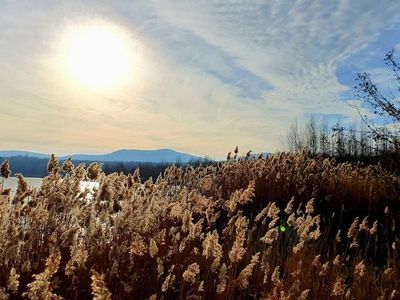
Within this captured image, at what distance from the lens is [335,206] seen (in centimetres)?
906

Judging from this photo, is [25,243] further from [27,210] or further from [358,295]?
[358,295]

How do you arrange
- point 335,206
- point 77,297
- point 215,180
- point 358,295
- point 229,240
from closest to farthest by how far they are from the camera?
point 77,297 → point 358,295 → point 229,240 → point 335,206 → point 215,180

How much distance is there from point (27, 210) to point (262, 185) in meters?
5.67

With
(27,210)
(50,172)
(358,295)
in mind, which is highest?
(50,172)

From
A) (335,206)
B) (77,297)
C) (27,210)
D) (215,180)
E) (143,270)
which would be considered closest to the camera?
(77,297)

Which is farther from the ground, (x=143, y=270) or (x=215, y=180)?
(x=215, y=180)

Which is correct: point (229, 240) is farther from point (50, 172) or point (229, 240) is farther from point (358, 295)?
point (50, 172)

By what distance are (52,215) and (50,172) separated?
2.00 ft

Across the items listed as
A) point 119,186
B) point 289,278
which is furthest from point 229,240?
point 119,186

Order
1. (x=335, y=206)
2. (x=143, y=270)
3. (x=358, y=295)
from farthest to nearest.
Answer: (x=335, y=206) → (x=358, y=295) → (x=143, y=270)

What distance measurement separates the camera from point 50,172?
15.8 feet


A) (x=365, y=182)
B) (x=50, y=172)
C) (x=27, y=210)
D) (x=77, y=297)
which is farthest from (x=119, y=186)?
(x=365, y=182)

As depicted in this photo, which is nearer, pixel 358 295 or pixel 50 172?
pixel 358 295

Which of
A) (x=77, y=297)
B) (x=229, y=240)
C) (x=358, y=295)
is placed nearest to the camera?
(x=77, y=297)
